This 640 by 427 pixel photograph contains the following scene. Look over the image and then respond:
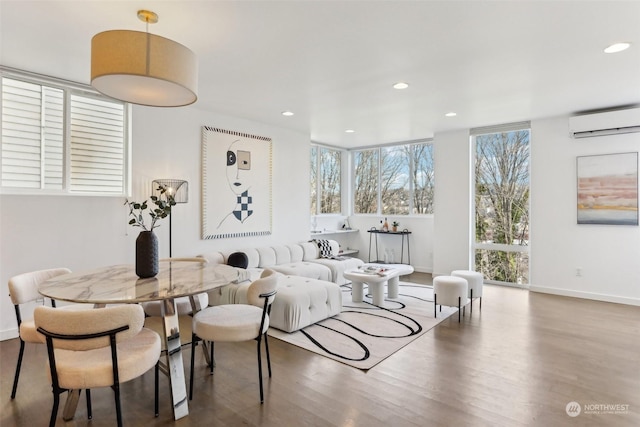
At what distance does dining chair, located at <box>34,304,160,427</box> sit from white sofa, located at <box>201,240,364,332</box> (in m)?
1.01

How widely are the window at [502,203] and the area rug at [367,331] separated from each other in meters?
1.84

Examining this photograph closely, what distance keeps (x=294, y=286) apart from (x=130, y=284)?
199 cm

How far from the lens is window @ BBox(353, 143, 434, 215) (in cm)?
721

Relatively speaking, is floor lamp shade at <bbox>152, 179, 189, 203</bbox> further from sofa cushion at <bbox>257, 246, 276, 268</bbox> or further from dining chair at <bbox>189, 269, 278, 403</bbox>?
dining chair at <bbox>189, 269, 278, 403</bbox>

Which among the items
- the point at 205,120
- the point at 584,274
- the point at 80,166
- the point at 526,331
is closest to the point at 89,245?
the point at 80,166

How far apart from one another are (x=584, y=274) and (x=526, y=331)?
7.09 ft

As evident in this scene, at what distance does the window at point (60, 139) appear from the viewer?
347 centimetres

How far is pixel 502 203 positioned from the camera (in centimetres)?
589

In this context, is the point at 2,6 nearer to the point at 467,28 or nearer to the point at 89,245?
the point at 89,245

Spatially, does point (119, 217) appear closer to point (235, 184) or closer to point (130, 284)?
point (235, 184)

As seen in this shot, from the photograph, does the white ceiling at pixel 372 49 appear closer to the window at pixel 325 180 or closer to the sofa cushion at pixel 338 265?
the sofa cushion at pixel 338 265

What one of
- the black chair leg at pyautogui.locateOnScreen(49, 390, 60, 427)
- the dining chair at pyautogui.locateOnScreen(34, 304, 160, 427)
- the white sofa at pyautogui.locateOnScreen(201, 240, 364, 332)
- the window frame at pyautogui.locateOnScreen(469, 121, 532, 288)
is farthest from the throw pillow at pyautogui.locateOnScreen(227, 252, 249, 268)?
the window frame at pyautogui.locateOnScreen(469, 121, 532, 288)

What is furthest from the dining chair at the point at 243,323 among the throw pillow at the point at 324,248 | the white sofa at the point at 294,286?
the throw pillow at the point at 324,248

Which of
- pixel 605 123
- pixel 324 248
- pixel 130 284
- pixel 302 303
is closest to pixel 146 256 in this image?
pixel 130 284
